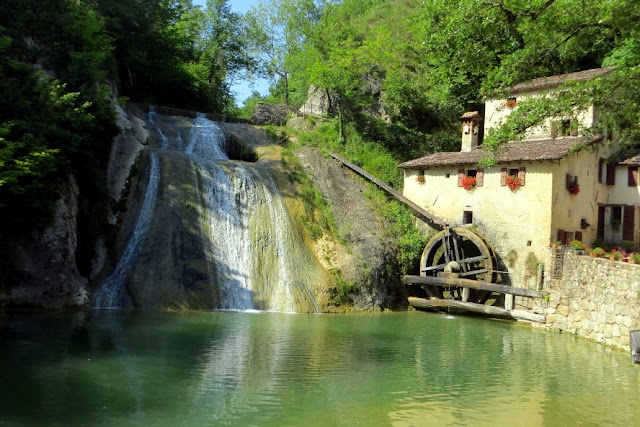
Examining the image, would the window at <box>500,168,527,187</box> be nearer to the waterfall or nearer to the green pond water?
the green pond water

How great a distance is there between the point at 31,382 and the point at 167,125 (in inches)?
844

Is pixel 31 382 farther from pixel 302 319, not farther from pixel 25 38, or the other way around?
pixel 25 38

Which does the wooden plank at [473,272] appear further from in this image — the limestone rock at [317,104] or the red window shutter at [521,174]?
the limestone rock at [317,104]

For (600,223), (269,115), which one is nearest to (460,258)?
(600,223)

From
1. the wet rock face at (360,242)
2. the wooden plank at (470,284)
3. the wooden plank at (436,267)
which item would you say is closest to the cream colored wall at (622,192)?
the wooden plank at (470,284)

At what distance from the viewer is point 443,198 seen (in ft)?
88.0

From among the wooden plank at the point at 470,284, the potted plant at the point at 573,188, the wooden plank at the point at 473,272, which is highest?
the potted plant at the point at 573,188

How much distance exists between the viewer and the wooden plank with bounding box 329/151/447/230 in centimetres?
2628

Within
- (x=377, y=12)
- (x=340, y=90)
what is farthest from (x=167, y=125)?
(x=377, y=12)

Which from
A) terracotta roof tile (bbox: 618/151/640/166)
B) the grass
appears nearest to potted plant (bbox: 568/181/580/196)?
terracotta roof tile (bbox: 618/151/640/166)

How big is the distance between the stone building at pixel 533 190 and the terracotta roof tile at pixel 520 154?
0.04m

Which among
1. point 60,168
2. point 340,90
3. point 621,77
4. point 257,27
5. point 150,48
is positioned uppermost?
point 257,27

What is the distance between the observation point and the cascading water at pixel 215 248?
66.1 feet

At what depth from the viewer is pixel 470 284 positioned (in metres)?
23.2
